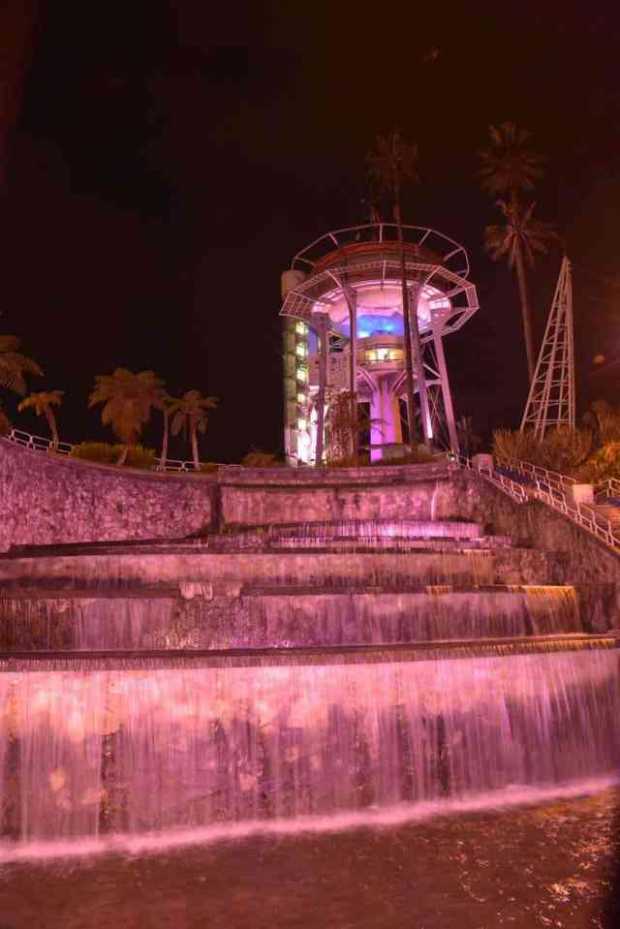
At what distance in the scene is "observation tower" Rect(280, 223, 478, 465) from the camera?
4972cm

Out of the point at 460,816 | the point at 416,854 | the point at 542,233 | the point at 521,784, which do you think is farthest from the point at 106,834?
the point at 542,233

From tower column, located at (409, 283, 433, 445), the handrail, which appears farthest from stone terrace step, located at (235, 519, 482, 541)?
tower column, located at (409, 283, 433, 445)

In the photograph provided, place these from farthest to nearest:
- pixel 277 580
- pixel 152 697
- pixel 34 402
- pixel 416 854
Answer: pixel 34 402 < pixel 277 580 < pixel 152 697 < pixel 416 854

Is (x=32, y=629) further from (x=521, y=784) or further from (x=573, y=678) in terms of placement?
(x=573, y=678)

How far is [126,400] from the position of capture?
49969mm

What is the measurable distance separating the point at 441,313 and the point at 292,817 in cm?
4667

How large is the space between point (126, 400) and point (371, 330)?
20.5 metres

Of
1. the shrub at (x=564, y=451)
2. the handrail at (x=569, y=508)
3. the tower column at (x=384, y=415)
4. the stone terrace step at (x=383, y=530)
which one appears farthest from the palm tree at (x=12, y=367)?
the tower column at (x=384, y=415)

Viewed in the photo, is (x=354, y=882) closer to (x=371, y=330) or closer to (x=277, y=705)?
(x=277, y=705)

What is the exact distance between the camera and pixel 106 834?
38.2 ft

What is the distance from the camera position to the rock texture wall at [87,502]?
26594 mm

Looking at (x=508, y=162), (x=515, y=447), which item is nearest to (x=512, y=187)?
(x=508, y=162)

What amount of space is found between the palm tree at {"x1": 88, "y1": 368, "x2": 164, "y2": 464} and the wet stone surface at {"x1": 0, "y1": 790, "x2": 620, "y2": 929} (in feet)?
135

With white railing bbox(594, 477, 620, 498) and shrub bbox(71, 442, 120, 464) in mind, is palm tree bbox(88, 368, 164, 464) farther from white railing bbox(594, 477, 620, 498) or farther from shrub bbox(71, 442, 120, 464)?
white railing bbox(594, 477, 620, 498)
